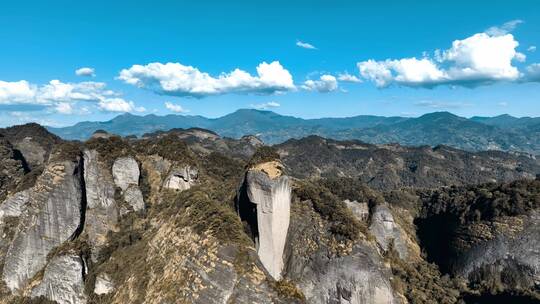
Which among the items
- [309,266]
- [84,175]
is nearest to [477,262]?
[309,266]

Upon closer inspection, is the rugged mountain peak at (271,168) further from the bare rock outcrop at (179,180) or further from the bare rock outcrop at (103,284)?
the bare rock outcrop at (103,284)

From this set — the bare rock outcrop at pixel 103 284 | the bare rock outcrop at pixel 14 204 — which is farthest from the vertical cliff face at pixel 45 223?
the bare rock outcrop at pixel 14 204

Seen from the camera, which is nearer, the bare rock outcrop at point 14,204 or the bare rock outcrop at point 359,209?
the bare rock outcrop at point 14,204

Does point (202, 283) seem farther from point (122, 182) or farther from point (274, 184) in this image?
point (122, 182)

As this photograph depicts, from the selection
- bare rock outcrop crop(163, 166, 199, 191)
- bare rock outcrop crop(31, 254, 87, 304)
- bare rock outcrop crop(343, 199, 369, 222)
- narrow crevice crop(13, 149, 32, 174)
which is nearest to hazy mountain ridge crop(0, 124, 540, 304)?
bare rock outcrop crop(31, 254, 87, 304)

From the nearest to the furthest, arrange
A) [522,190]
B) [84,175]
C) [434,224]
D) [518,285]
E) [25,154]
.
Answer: [84,175]
[518,285]
[522,190]
[434,224]
[25,154]

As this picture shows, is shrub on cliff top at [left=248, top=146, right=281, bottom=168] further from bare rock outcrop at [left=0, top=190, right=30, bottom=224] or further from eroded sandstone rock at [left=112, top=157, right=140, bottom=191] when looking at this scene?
bare rock outcrop at [left=0, top=190, right=30, bottom=224]
